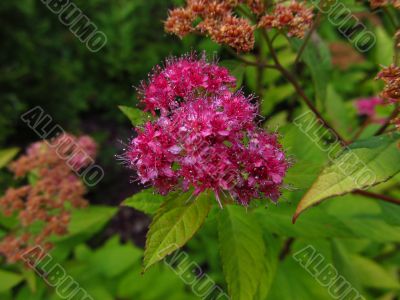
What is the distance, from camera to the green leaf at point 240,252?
146cm

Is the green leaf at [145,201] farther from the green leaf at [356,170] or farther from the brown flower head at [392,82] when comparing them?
the brown flower head at [392,82]

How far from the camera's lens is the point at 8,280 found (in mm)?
2494

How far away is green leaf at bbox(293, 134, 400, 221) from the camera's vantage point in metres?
1.24

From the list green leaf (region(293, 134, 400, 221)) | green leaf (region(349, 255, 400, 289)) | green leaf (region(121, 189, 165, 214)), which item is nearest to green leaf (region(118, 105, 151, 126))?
green leaf (region(121, 189, 165, 214))

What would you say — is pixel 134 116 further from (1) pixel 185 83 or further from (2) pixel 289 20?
(2) pixel 289 20

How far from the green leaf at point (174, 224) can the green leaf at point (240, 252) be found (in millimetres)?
159

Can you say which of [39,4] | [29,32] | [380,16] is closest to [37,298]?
[29,32]

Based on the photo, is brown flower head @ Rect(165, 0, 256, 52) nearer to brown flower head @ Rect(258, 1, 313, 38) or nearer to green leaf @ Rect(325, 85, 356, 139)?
brown flower head @ Rect(258, 1, 313, 38)

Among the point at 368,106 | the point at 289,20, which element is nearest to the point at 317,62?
the point at 289,20

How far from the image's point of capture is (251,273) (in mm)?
1476

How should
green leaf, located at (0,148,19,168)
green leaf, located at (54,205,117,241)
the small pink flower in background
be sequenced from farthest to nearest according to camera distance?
the small pink flower in background, green leaf, located at (0,148,19,168), green leaf, located at (54,205,117,241)

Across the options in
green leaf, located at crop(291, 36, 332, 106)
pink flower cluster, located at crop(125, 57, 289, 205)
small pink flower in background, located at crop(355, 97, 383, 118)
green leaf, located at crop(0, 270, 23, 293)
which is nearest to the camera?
pink flower cluster, located at crop(125, 57, 289, 205)

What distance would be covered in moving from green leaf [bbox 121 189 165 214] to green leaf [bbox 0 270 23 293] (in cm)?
118

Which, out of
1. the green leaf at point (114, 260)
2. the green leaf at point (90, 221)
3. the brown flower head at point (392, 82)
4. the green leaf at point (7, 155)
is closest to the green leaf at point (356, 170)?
the brown flower head at point (392, 82)
